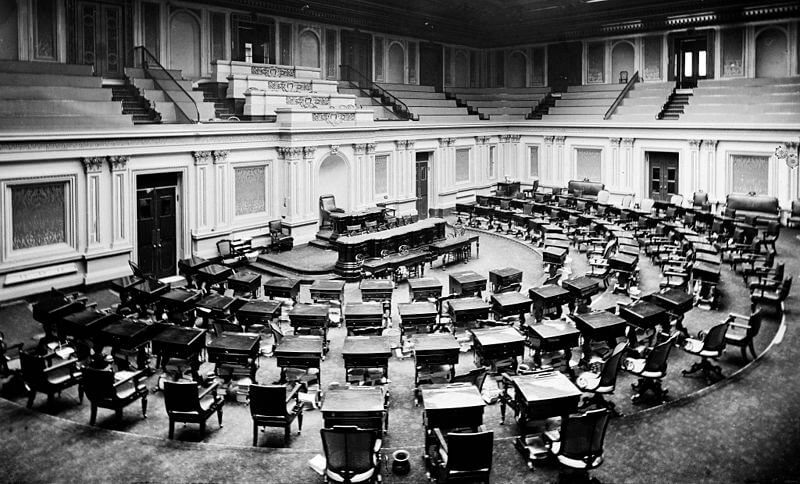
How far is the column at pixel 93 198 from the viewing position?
17.4 m

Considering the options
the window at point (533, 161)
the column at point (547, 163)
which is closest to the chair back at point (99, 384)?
the column at point (547, 163)

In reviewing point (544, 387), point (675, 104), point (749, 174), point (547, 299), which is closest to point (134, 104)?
point (547, 299)

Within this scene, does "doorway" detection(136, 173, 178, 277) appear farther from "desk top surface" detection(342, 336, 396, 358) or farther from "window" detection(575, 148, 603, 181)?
"window" detection(575, 148, 603, 181)

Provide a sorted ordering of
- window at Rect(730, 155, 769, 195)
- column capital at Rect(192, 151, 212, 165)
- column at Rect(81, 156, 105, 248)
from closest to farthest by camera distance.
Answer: column at Rect(81, 156, 105, 248), column capital at Rect(192, 151, 212, 165), window at Rect(730, 155, 769, 195)

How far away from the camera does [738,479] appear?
795 cm

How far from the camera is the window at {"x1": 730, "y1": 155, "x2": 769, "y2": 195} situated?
86.0 ft

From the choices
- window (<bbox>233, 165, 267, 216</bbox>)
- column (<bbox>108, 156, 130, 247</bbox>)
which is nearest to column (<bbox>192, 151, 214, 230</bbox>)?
window (<bbox>233, 165, 267, 216</bbox>)

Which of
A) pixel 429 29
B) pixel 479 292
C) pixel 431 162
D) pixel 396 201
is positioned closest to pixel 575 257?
pixel 479 292

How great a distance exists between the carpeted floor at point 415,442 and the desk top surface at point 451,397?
84 cm

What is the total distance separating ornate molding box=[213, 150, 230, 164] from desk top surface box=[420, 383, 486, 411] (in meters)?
13.9

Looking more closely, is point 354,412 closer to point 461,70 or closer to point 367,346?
point 367,346

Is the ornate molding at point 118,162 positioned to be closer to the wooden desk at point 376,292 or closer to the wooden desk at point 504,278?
the wooden desk at point 376,292

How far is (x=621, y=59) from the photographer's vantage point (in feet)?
114

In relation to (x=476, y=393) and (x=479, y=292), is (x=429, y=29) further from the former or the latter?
(x=476, y=393)
